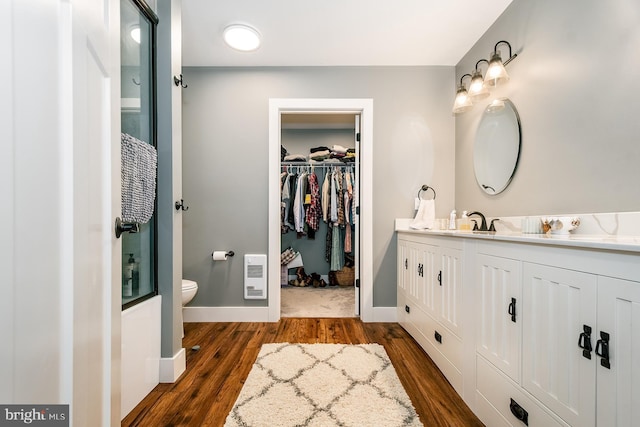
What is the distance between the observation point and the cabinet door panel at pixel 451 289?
1484 millimetres

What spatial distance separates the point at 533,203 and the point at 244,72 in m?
2.48

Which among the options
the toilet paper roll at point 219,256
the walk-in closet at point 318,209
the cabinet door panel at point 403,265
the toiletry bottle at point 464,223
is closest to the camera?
the toiletry bottle at point 464,223

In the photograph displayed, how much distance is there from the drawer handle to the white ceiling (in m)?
2.23

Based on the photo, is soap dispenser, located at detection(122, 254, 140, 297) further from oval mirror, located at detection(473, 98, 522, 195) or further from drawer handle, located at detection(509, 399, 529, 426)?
oval mirror, located at detection(473, 98, 522, 195)

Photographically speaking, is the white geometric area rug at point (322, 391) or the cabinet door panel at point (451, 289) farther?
the cabinet door panel at point (451, 289)

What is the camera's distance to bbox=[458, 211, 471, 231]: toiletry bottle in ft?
7.08

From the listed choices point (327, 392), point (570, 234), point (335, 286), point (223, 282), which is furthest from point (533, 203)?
point (335, 286)

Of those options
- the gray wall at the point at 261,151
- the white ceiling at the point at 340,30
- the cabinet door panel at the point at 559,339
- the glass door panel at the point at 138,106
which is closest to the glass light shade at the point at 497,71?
the white ceiling at the point at 340,30

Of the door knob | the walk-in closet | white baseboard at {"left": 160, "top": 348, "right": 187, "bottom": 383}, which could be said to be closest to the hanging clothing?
the walk-in closet

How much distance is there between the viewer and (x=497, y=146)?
1934 mm

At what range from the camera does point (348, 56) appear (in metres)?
2.37

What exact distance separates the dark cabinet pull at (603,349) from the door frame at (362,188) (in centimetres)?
180

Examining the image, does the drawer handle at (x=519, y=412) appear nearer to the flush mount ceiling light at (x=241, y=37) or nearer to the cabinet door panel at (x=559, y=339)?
the cabinet door panel at (x=559, y=339)

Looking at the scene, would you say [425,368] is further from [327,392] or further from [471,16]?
[471,16]
